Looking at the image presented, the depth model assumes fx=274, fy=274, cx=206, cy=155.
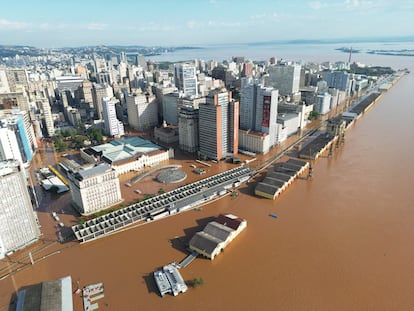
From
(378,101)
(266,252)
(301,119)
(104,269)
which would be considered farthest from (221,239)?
(378,101)

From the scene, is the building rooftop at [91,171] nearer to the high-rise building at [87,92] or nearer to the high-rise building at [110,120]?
the high-rise building at [110,120]

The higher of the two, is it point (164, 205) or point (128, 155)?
point (128, 155)

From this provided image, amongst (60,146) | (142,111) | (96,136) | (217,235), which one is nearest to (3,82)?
(60,146)

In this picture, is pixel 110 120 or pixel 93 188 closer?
pixel 93 188

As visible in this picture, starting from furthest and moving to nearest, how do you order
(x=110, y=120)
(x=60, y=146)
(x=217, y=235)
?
(x=110, y=120), (x=60, y=146), (x=217, y=235)

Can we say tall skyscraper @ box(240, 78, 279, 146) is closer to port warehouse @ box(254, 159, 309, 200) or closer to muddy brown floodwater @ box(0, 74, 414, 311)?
port warehouse @ box(254, 159, 309, 200)

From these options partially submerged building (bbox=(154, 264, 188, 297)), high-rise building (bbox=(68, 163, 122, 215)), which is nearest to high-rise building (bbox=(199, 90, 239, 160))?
high-rise building (bbox=(68, 163, 122, 215))

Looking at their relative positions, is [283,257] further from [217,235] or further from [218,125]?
[218,125]
